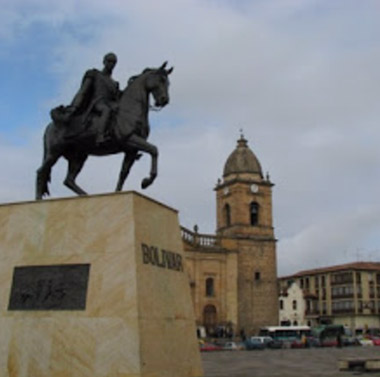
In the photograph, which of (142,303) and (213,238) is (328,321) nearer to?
(213,238)

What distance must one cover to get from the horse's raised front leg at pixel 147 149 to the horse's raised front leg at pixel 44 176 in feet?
5.62

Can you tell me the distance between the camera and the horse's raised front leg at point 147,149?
9992mm

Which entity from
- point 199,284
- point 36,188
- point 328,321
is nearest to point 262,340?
point 199,284

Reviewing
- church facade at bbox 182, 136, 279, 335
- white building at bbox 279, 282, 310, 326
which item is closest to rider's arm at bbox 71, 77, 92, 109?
church facade at bbox 182, 136, 279, 335

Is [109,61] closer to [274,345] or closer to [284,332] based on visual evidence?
[274,345]

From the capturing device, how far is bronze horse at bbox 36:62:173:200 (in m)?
10.1

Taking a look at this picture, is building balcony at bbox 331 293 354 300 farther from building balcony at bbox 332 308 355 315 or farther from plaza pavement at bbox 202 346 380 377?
plaza pavement at bbox 202 346 380 377

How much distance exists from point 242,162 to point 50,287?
49630 millimetres

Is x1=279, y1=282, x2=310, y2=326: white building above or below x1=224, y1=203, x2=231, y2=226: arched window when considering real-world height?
below

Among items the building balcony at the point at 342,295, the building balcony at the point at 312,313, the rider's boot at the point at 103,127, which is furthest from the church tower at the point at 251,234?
the rider's boot at the point at 103,127

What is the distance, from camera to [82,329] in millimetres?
8727

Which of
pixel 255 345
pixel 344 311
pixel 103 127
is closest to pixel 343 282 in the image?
pixel 344 311

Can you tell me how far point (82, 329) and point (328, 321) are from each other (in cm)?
7589

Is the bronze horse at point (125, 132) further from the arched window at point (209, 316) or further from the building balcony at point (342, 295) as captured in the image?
the building balcony at point (342, 295)
